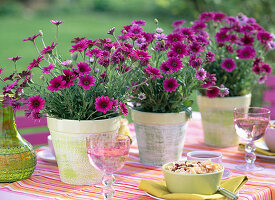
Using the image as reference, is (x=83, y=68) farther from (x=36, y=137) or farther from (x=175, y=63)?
(x=36, y=137)

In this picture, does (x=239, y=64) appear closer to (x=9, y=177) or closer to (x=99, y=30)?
(x=9, y=177)

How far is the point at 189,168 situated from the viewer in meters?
1.39

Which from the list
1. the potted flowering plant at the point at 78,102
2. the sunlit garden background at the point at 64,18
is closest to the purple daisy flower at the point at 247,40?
the potted flowering plant at the point at 78,102

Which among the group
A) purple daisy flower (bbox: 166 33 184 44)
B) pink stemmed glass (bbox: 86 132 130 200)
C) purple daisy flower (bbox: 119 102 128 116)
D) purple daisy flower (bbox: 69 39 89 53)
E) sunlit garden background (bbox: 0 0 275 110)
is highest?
sunlit garden background (bbox: 0 0 275 110)

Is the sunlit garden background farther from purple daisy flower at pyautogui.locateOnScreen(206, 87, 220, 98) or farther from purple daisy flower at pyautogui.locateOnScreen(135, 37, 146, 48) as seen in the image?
purple daisy flower at pyautogui.locateOnScreen(135, 37, 146, 48)

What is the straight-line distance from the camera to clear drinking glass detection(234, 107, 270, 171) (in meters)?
1.70

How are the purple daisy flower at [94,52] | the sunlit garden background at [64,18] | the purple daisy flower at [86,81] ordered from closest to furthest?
the purple daisy flower at [86,81] < the purple daisy flower at [94,52] < the sunlit garden background at [64,18]

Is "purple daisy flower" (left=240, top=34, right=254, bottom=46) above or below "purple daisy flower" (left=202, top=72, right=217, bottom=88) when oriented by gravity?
above

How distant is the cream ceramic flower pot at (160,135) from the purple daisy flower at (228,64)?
0.36 metres

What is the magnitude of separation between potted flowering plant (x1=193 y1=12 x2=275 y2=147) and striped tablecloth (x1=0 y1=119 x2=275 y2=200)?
0.22m

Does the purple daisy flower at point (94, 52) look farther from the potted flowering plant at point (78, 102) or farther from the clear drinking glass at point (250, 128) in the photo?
the clear drinking glass at point (250, 128)

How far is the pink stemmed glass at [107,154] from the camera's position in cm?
131

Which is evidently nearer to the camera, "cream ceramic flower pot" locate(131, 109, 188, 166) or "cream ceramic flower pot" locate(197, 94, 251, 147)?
"cream ceramic flower pot" locate(131, 109, 188, 166)

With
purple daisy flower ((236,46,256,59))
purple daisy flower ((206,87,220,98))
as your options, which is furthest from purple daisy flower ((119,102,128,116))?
purple daisy flower ((236,46,256,59))
